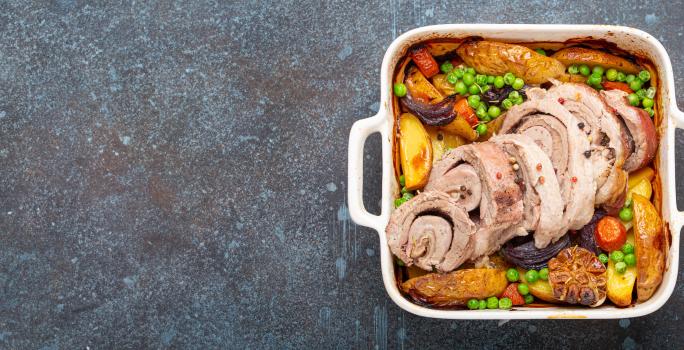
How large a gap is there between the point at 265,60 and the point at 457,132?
3.85ft

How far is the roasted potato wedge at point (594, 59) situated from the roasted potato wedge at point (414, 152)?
72 cm

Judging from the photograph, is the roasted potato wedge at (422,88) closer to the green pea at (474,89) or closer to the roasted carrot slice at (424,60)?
the roasted carrot slice at (424,60)

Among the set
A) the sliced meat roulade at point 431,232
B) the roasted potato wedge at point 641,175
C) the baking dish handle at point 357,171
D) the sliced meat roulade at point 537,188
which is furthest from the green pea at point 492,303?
the roasted potato wedge at point 641,175

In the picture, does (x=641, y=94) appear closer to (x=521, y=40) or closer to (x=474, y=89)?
(x=521, y=40)

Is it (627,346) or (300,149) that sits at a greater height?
(300,149)

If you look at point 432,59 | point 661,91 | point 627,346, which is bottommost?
point 627,346

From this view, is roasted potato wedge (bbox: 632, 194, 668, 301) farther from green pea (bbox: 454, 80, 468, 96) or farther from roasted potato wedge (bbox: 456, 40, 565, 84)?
green pea (bbox: 454, 80, 468, 96)

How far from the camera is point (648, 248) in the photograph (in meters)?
3.00

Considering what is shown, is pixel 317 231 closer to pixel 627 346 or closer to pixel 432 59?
pixel 432 59

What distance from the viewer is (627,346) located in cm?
360

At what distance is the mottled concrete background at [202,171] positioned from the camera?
3.72 meters

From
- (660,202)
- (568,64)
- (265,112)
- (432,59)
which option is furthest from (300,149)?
(660,202)

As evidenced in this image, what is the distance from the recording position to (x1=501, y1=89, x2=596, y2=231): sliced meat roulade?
Answer: 292 cm

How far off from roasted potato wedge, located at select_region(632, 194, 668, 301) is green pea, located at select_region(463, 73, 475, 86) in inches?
34.9
